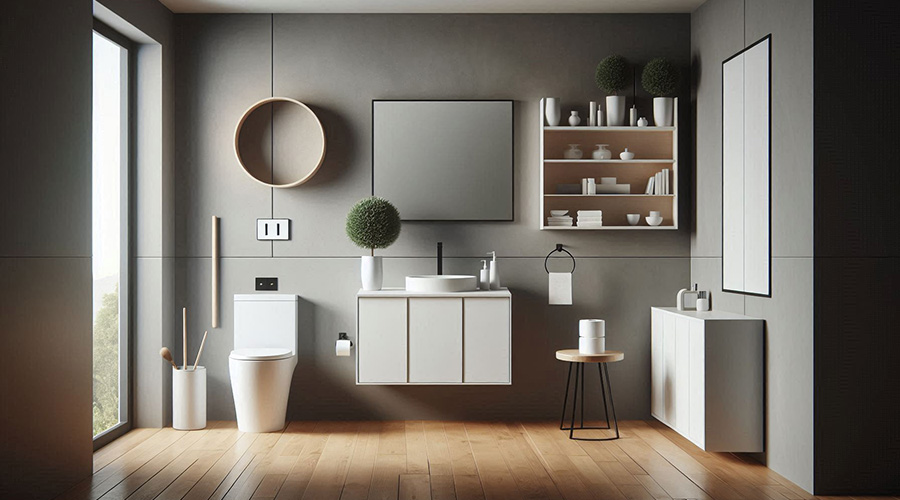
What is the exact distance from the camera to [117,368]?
4.57 meters

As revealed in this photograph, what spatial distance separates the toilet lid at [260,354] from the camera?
4473mm

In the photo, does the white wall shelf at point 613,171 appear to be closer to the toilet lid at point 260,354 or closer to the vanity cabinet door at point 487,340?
the vanity cabinet door at point 487,340

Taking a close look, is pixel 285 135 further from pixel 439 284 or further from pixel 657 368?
pixel 657 368

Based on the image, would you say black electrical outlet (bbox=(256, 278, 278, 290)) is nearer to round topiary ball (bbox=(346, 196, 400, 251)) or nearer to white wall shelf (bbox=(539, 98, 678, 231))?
round topiary ball (bbox=(346, 196, 400, 251))

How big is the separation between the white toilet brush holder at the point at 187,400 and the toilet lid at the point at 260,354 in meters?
0.30

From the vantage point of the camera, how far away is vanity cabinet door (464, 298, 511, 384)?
14.8 feet

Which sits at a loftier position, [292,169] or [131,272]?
[292,169]

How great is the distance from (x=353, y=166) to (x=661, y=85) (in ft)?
6.74

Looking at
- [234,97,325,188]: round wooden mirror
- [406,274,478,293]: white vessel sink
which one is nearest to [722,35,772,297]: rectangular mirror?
[406,274,478,293]: white vessel sink

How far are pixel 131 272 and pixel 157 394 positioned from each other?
0.79 metres

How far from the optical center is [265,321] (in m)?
4.88

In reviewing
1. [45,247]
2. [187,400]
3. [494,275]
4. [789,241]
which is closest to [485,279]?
[494,275]
